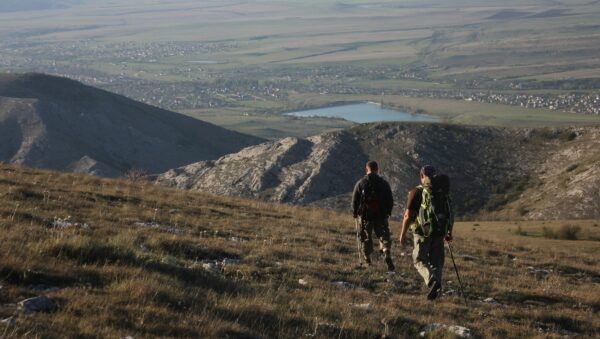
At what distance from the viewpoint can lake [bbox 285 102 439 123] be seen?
419ft

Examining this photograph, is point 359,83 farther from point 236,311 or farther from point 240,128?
point 236,311

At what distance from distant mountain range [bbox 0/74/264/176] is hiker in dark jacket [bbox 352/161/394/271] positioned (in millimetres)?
53521

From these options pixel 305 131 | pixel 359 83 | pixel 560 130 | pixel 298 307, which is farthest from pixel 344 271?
pixel 359 83

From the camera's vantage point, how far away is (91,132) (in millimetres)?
84750

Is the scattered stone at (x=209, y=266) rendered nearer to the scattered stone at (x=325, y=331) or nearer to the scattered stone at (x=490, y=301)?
the scattered stone at (x=325, y=331)

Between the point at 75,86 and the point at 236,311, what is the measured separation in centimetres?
9182

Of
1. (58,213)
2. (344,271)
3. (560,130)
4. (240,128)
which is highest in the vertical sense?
(58,213)

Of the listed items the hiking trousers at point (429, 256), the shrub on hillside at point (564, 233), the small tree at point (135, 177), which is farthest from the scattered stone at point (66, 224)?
the shrub on hillside at point (564, 233)

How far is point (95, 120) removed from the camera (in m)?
87.9

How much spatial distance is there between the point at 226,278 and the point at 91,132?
78041 mm

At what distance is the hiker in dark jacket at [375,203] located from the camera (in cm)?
1518

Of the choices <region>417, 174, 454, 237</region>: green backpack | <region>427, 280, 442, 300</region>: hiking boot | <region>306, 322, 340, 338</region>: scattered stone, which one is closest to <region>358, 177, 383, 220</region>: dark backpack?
<region>417, 174, 454, 237</region>: green backpack

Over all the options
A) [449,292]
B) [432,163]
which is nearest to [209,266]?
[449,292]

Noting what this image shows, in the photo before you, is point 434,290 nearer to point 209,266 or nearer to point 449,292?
point 449,292
